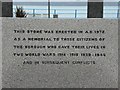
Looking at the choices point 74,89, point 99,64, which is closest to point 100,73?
point 99,64

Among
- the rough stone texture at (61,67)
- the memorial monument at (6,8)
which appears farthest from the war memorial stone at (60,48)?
the memorial monument at (6,8)

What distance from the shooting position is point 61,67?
4.76 m

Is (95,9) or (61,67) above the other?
(95,9)

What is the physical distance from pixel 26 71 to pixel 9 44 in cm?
50

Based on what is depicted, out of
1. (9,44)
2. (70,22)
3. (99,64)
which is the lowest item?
(99,64)

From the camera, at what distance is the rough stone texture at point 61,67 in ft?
15.4

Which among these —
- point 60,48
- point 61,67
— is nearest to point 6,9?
point 60,48

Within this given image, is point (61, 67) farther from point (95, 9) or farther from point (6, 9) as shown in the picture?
point (6, 9)

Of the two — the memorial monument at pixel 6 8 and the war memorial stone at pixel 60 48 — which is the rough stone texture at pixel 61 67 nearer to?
the war memorial stone at pixel 60 48

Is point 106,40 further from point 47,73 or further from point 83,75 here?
point 47,73

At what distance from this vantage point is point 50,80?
15.8 ft

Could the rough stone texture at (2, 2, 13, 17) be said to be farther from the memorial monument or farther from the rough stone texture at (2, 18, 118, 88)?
the rough stone texture at (2, 18, 118, 88)

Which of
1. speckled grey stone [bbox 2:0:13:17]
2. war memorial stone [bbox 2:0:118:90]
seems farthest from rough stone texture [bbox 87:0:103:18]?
speckled grey stone [bbox 2:0:13:17]

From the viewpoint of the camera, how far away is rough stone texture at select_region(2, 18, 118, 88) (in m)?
4.70
